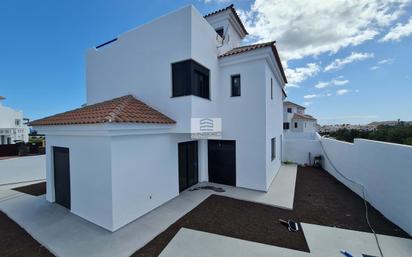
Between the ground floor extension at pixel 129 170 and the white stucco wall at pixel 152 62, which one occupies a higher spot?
the white stucco wall at pixel 152 62

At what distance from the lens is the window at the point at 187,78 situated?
6677mm

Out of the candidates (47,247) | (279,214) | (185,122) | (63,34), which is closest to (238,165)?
(279,214)

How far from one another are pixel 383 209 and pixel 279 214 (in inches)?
135

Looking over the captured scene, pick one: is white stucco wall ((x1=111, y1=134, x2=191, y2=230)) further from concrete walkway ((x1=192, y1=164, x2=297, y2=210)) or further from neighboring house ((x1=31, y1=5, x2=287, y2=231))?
concrete walkway ((x1=192, y1=164, x2=297, y2=210))

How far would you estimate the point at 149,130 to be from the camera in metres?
6.00

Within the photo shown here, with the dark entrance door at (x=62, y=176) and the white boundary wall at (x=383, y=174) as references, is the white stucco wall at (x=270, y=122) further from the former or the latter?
the dark entrance door at (x=62, y=176)

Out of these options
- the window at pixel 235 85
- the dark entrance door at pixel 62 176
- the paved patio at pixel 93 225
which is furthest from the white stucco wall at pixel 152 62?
the dark entrance door at pixel 62 176

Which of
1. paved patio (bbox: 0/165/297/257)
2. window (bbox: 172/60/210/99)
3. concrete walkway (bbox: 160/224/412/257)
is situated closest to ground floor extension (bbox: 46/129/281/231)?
paved patio (bbox: 0/165/297/257)

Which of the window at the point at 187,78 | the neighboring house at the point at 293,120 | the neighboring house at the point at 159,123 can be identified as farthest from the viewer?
the neighboring house at the point at 293,120

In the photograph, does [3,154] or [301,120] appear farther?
[301,120]

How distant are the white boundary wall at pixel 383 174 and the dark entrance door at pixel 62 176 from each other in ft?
35.0

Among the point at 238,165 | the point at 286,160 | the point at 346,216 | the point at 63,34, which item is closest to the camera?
the point at 346,216

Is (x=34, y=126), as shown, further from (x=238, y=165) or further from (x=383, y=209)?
(x=383, y=209)

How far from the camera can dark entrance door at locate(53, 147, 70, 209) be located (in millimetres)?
6413
